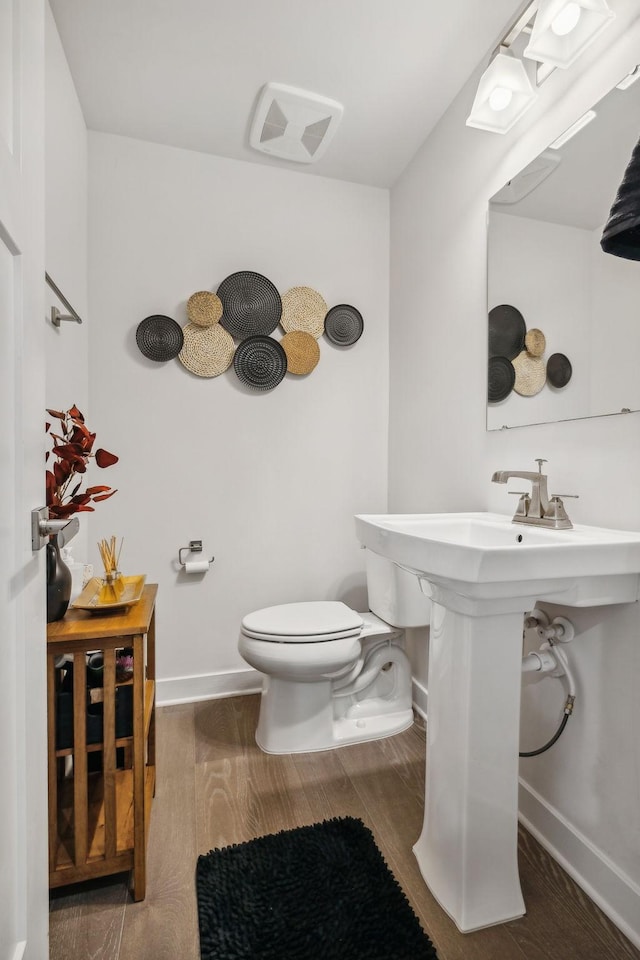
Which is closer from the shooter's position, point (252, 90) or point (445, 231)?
point (252, 90)

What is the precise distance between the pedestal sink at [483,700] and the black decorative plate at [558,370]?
43 cm

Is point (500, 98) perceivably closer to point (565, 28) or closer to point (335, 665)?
point (565, 28)

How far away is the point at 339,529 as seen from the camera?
96.2 inches

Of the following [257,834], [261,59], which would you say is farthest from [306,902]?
[261,59]

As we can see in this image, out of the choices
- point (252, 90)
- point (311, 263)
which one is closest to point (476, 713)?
point (311, 263)

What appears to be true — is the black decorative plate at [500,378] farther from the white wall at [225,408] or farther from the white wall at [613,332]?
the white wall at [225,408]

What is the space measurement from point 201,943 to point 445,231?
2.35 meters

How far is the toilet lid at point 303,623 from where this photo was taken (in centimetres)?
177

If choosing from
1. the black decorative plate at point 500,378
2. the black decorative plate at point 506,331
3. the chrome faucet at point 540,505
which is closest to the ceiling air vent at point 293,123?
the black decorative plate at point 506,331

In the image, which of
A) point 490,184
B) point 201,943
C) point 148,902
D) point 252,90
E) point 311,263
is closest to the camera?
point 201,943

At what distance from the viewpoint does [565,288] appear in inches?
55.2

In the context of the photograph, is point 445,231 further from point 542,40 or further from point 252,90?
point 252,90

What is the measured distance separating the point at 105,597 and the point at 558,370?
1399 mm

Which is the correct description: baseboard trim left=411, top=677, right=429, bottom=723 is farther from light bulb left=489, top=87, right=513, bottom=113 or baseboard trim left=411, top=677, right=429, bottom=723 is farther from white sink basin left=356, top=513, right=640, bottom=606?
light bulb left=489, top=87, right=513, bottom=113
